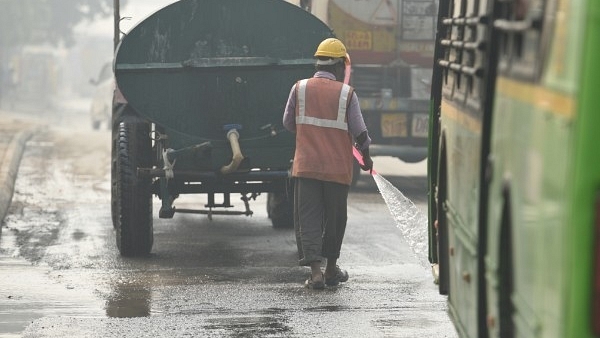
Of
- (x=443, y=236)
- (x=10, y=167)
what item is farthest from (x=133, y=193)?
(x=10, y=167)

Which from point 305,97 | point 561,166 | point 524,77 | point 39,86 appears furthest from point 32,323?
point 39,86

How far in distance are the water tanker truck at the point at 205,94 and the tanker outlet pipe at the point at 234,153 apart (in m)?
0.01

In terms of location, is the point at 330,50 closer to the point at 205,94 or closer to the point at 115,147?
the point at 205,94

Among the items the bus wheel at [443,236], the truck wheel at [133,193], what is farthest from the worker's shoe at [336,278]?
the bus wheel at [443,236]

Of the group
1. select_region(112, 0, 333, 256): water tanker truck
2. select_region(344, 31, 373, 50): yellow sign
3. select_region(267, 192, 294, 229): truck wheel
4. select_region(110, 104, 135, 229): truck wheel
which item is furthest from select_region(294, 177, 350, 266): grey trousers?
select_region(344, 31, 373, 50): yellow sign

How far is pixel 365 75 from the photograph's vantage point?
1764 centimetres

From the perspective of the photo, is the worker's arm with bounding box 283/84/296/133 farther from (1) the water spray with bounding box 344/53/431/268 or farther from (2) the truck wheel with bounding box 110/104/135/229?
(2) the truck wheel with bounding box 110/104/135/229

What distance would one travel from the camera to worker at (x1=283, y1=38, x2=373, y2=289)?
31.7ft

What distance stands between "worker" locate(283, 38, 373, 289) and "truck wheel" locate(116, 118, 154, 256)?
1.54m

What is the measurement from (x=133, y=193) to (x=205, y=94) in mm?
978

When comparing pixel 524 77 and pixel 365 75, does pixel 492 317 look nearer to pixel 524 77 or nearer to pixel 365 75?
pixel 524 77

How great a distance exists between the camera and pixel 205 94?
11281 mm

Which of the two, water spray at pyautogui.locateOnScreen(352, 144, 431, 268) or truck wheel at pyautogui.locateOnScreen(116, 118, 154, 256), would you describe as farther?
truck wheel at pyautogui.locateOnScreen(116, 118, 154, 256)

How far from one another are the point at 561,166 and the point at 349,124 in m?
6.23
